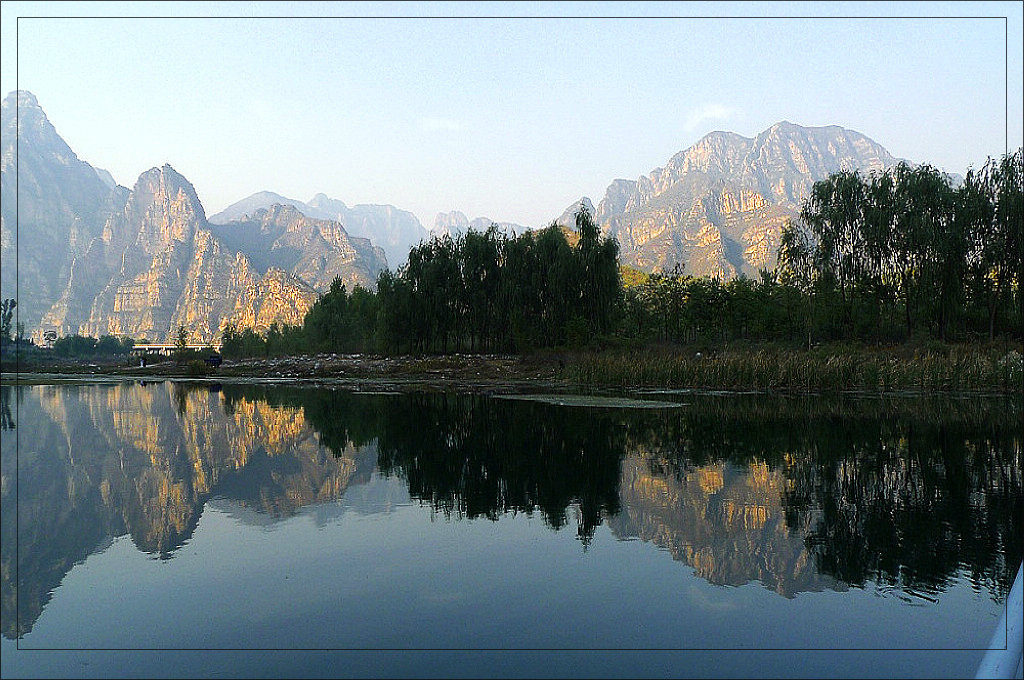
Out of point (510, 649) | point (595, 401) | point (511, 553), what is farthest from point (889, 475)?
point (595, 401)

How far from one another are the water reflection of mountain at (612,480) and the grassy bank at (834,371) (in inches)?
311

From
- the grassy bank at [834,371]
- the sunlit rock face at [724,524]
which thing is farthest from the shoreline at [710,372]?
the sunlit rock face at [724,524]

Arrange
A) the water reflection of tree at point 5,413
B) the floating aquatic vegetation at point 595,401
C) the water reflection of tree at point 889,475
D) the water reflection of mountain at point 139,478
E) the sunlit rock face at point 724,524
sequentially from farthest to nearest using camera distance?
the floating aquatic vegetation at point 595,401 < the water reflection of tree at point 5,413 < the water reflection of mountain at point 139,478 < the water reflection of tree at point 889,475 < the sunlit rock face at point 724,524

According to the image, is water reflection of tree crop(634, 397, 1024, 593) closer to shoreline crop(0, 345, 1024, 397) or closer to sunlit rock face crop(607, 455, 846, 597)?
sunlit rock face crop(607, 455, 846, 597)

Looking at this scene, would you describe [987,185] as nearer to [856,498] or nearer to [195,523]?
[856,498]

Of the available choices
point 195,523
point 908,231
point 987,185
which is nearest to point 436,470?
point 195,523

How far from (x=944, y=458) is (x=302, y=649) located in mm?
12879

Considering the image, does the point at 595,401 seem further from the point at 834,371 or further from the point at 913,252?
the point at 913,252

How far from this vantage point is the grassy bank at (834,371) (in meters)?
30.2

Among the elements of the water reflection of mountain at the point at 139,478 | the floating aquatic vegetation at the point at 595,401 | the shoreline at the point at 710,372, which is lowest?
the water reflection of mountain at the point at 139,478

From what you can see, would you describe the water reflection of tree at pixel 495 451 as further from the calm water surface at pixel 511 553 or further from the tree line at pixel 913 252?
the tree line at pixel 913 252

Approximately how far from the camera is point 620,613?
6414 millimetres

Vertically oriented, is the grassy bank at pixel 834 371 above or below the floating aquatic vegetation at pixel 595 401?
above

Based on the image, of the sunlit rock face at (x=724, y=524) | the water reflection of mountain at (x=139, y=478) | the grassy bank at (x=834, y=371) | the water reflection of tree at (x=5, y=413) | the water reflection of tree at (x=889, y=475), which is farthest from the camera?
the grassy bank at (x=834, y=371)
